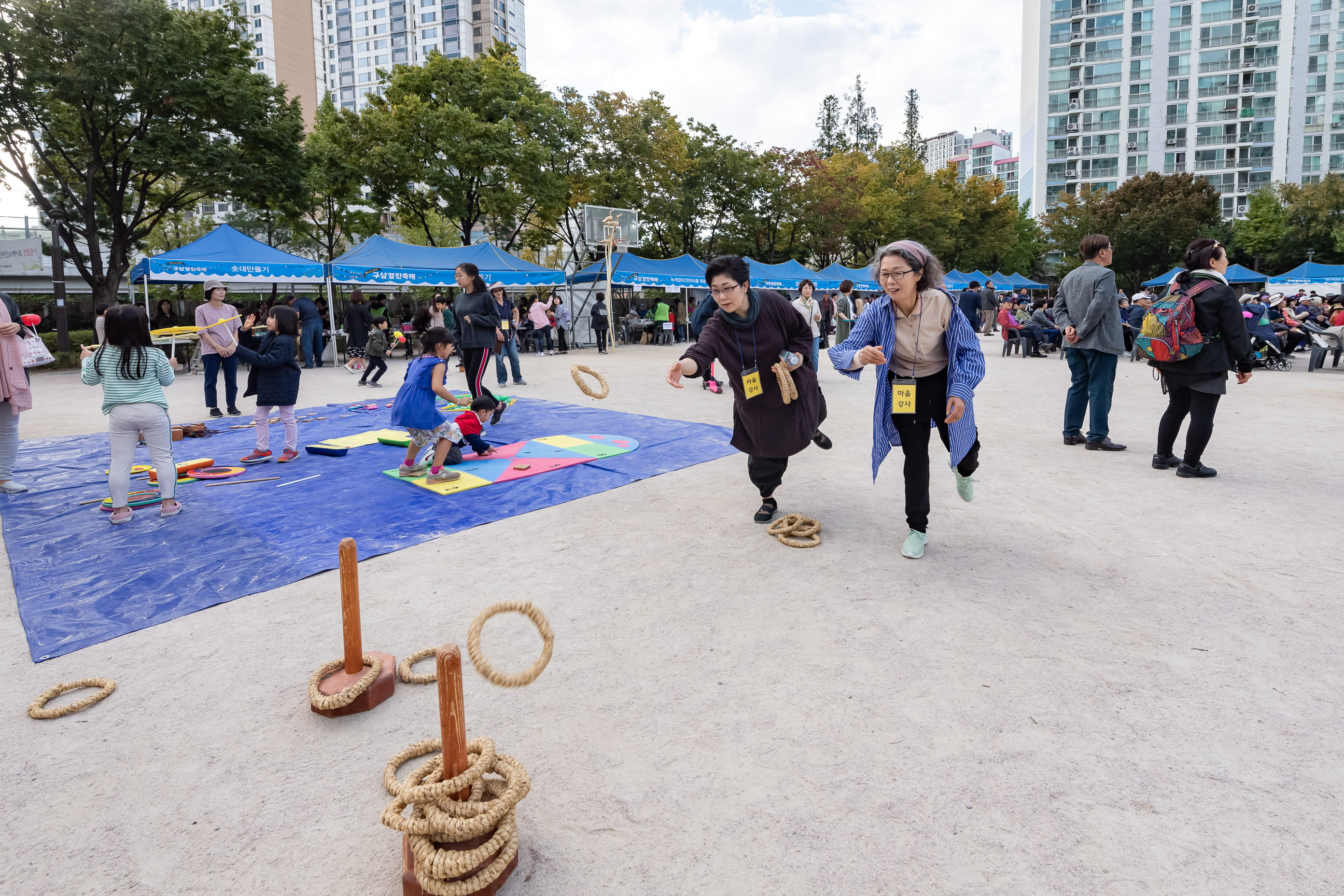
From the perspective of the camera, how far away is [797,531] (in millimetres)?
4434

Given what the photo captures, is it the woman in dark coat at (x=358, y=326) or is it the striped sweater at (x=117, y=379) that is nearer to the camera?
the striped sweater at (x=117, y=379)

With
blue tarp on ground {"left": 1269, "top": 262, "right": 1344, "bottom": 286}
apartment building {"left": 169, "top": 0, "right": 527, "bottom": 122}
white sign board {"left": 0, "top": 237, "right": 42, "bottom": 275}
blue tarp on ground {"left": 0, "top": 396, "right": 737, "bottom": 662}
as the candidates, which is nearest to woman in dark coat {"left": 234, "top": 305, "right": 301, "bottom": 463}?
blue tarp on ground {"left": 0, "top": 396, "right": 737, "bottom": 662}

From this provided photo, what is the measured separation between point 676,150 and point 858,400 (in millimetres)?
22834

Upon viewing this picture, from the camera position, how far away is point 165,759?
7.72 ft

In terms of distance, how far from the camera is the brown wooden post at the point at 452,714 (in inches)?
65.6


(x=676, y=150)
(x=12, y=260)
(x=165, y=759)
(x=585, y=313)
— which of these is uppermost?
(x=676, y=150)

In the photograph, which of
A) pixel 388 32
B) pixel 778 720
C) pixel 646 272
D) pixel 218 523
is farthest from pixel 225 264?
pixel 388 32

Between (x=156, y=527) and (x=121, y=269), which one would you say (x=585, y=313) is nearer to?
(x=121, y=269)

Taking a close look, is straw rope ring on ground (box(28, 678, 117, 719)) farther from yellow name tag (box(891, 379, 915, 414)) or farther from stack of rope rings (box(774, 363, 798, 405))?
yellow name tag (box(891, 379, 915, 414))

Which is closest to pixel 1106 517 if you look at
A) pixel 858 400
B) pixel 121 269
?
pixel 858 400

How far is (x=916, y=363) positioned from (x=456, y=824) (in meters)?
3.12

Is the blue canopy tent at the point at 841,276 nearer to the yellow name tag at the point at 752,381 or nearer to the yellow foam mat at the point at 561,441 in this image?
the yellow foam mat at the point at 561,441

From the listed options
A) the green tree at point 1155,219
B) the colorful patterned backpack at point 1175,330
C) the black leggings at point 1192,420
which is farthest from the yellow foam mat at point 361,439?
the green tree at point 1155,219

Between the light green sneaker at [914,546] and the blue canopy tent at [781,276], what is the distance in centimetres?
1858
